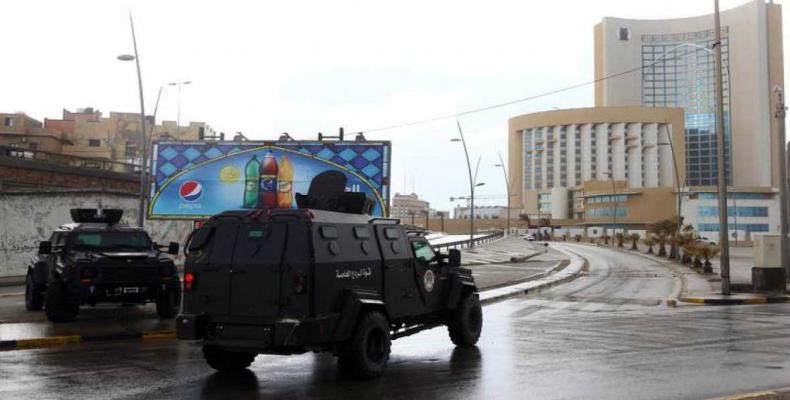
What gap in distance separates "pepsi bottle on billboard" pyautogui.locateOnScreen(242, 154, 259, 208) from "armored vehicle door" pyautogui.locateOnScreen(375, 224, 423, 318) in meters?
14.0

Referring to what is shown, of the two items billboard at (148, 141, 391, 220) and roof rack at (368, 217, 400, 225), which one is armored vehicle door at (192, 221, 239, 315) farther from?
billboard at (148, 141, 391, 220)

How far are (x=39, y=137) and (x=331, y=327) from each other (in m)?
78.6

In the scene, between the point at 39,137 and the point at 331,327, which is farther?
the point at 39,137

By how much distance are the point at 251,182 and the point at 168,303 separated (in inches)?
358

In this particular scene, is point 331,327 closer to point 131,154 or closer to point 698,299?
point 698,299

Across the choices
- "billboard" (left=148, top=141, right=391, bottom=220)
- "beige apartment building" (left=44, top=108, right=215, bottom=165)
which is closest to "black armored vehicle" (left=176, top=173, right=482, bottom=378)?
"billboard" (left=148, top=141, right=391, bottom=220)

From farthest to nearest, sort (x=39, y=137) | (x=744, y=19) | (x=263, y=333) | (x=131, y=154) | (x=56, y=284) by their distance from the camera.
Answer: (x=744, y=19)
(x=131, y=154)
(x=39, y=137)
(x=56, y=284)
(x=263, y=333)

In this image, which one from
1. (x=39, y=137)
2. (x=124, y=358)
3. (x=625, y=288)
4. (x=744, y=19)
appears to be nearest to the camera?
(x=124, y=358)

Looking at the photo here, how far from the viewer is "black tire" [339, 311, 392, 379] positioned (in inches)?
323

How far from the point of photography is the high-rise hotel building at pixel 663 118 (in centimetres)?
17738

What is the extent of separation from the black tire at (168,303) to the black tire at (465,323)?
20.9 feet

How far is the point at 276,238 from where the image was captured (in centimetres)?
806

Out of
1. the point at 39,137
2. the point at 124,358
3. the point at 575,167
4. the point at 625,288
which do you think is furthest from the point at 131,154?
the point at 575,167

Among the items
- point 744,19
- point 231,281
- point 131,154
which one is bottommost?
point 231,281
